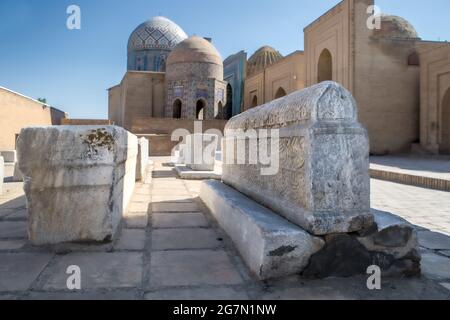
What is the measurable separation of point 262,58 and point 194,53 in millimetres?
8060

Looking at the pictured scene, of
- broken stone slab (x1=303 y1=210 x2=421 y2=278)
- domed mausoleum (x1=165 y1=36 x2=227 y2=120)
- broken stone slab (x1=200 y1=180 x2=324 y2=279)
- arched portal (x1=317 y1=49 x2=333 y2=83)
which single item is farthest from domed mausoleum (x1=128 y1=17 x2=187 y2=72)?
broken stone slab (x1=303 y1=210 x2=421 y2=278)

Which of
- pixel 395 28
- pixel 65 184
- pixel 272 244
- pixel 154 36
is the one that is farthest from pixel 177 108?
pixel 272 244

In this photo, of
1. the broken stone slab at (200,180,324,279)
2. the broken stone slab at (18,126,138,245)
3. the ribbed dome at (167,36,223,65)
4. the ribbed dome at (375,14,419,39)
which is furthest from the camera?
the ribbed dome at (167,36,223,65)

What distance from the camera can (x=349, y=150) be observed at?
84.1 inches

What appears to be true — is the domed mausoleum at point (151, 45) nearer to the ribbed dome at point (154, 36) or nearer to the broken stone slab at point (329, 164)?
the ribbed dome at point (154, 36)

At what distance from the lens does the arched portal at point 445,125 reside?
14.8 meters

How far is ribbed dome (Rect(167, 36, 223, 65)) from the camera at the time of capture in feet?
81.7

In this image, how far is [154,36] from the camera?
32.0m

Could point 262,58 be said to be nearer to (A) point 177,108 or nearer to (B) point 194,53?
(B) point 194,53

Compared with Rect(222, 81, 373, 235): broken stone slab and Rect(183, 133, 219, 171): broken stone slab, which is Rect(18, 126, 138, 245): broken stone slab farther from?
Rect(183, 133, 219, 171): broken stone slab

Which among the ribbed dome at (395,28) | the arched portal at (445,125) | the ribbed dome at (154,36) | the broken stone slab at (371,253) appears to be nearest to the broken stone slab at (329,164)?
the broken stone slab at (371,253)

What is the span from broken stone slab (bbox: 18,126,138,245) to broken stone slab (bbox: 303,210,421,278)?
4.75ft
